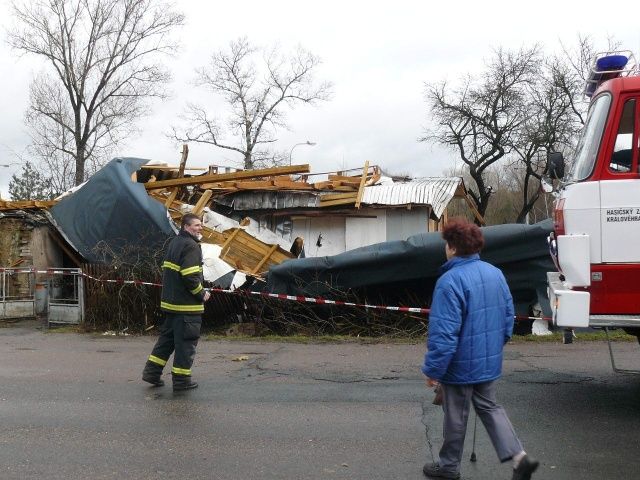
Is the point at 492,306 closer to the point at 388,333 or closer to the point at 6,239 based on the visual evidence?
the point at 388,333

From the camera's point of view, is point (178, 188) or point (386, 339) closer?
point (386, 339)

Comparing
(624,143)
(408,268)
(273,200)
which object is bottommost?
(408,268)

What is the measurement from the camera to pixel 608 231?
5.96 metres

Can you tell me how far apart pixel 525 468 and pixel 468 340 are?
0.84m

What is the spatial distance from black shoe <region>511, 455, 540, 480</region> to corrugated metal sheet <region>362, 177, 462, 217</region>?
12.9 m

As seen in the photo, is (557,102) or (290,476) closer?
(290,476)

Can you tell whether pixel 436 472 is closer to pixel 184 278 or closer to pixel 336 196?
pixel 184 278

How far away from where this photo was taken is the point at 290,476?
488cm

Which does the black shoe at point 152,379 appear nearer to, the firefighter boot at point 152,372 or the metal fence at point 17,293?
the firefighter boot at point 152,372

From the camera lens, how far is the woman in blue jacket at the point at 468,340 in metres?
4.35

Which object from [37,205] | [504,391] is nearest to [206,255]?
[37,205]

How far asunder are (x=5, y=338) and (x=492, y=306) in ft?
33.8

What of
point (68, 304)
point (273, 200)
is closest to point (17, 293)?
point (68, 304)

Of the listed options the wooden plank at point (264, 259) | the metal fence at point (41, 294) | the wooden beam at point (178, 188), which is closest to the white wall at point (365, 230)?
the wooden plank at point (264, 259)
